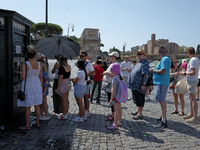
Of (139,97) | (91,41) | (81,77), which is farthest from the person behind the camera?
(91,41)

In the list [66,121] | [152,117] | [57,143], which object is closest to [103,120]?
[66,121]

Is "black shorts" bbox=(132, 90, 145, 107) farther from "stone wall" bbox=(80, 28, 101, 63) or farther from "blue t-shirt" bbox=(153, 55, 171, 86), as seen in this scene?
"stone wall" bbox=(80, 28, 101, 63)

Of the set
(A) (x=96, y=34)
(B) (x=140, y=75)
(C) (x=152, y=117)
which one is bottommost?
(C) (x=152, y=117)

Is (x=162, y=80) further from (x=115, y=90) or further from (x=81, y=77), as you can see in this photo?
(x=81, y=77)

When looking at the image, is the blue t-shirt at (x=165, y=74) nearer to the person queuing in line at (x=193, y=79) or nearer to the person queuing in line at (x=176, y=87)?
the person queuing in line at (x=193, y=79)

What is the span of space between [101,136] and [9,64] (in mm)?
2426

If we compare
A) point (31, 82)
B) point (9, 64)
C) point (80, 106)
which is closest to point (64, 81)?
point (80, 106)

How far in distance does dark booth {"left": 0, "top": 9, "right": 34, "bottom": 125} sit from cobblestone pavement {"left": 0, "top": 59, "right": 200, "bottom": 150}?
21.5 inches

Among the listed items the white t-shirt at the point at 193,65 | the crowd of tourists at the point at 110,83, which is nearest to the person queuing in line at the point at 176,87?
the crowd of tourists at the point at 110,83

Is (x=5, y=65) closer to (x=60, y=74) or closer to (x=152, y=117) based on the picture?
(x=60, y=74)

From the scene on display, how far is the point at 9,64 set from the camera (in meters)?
4.22

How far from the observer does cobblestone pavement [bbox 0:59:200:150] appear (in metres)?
3.41

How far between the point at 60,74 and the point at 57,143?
5.38 ft

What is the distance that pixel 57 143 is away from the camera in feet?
11.4
